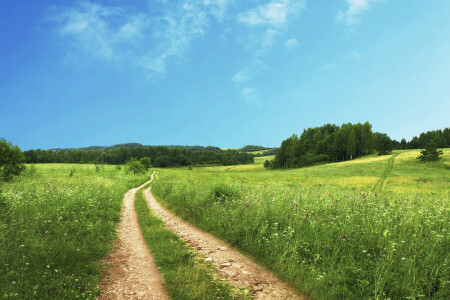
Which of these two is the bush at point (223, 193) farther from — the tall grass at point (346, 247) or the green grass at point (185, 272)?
the green grass at point (185, 272)

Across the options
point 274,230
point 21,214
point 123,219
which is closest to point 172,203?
point 123,219

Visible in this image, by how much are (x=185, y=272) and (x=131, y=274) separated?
1758 mm

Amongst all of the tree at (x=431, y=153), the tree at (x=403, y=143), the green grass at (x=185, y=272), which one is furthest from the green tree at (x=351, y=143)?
the green grass at (x=185, y=272)

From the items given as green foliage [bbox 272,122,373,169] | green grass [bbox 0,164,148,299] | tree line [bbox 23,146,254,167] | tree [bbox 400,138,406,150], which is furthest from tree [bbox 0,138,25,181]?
tree [bbox 400,138,406,150]

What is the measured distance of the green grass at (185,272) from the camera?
5.05 meters

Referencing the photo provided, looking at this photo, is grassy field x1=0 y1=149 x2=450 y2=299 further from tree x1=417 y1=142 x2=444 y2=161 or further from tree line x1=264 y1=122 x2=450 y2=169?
tree line x1=264 y1=122 x2=450 y2=169

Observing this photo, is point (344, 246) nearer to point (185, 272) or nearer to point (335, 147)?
point (185, 272)

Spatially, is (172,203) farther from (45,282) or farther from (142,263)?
(45,282)

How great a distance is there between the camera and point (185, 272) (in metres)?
5.92

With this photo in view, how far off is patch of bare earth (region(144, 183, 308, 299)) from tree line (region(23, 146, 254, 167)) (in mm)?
144378

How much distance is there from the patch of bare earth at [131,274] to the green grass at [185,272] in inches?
9.4

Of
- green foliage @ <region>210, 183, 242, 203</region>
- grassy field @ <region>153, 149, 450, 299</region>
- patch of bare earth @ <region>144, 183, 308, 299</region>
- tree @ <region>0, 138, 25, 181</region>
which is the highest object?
tree @ <region>0, 138, 25, 181</region>

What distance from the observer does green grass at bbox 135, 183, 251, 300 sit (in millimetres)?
5051

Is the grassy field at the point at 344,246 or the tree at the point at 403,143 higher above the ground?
the tree at the point at 403,143
